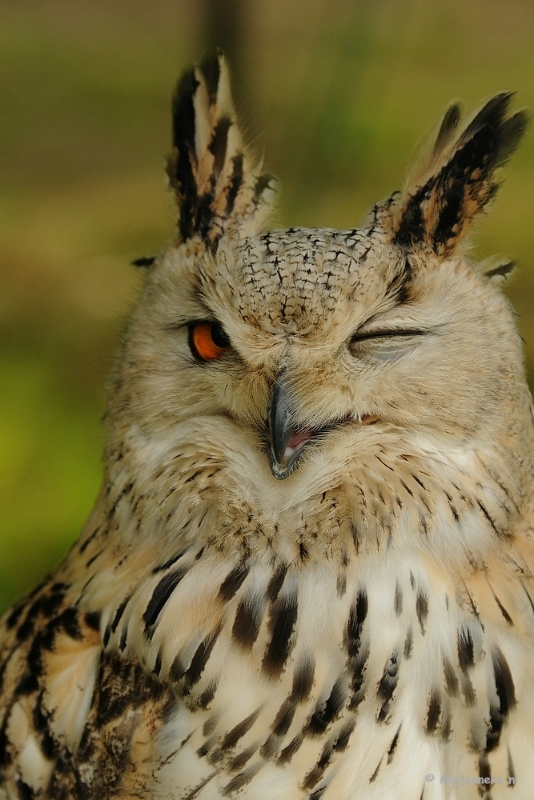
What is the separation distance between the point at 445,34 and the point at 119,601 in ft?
12.3

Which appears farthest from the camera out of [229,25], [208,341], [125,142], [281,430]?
[125,142]

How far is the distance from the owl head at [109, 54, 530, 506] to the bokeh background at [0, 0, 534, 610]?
49.7 inches

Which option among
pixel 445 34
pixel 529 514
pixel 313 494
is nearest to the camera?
pixel 313 494

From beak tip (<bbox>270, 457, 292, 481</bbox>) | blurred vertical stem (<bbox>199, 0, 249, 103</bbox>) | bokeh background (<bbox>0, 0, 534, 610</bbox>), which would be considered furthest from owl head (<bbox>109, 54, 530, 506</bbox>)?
blurred vertical stem (<bbox>199, 0, 249, 103</bbox>)

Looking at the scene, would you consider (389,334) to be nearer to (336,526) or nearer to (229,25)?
(336,526)

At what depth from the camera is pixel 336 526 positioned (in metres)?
1.27

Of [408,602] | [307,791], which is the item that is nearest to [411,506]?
[408,602]

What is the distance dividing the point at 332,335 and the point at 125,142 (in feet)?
12.9

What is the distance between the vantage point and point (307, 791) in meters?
1.27

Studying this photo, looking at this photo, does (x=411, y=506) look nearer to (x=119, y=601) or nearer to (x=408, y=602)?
(x=408, y=602)

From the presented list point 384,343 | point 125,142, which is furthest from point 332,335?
point 125,142

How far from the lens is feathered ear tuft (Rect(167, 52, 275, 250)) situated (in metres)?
1.44

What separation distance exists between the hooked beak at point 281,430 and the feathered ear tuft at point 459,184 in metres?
0.33

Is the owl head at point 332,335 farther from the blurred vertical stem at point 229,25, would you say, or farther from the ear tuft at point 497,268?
the blurred vertical stem at point 229,25
